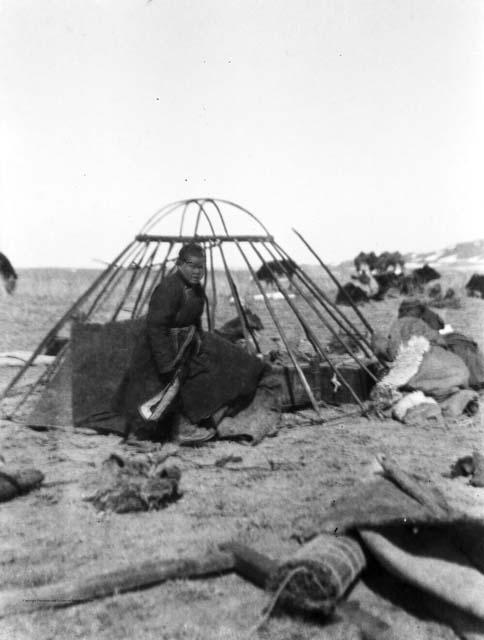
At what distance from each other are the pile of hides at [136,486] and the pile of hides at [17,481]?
1.35 ft

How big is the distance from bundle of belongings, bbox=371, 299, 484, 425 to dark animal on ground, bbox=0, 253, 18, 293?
9.17 meters

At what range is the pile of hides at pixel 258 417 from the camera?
5.26 metres

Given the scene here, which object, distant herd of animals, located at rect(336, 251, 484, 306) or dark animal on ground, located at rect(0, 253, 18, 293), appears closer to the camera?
dark animal on ground, located at rect(0, 253, 18, 293)

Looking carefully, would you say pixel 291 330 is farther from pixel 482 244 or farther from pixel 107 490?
pixel 482 244

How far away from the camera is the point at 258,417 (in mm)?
5395

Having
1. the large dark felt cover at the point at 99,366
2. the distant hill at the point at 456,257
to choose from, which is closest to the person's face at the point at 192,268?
the large dark felt cover at the point at 99,366

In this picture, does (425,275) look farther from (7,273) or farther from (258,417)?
(258,417)

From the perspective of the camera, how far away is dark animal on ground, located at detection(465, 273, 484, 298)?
15961 millimetres

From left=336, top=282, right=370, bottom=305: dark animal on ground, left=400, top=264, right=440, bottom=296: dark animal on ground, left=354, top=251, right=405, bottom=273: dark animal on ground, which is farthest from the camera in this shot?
left=354, top=251, right=405, bottom=273: dark animal on ground

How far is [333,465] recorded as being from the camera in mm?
4559

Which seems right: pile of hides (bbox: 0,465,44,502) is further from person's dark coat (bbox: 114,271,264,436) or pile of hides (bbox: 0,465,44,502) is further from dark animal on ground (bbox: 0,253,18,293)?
dark animal on ground (bbox: 0,253,18,293)

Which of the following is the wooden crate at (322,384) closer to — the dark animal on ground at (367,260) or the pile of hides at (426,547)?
the pile of hides at (426,547)

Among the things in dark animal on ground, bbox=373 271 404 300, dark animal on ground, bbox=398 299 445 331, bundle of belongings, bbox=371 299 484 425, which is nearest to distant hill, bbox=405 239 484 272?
dark animal on ground, bbox=373 271 404 300

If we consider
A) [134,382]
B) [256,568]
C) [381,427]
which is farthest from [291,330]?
[256,568]
